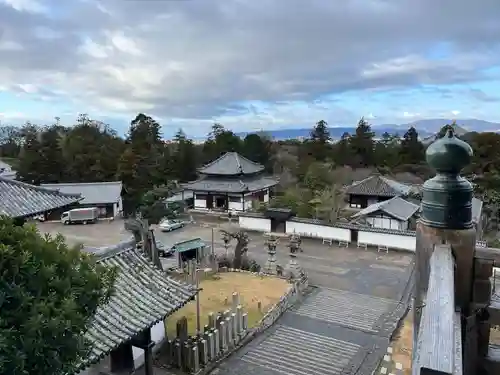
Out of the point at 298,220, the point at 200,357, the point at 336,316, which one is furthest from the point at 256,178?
the point at 200,357

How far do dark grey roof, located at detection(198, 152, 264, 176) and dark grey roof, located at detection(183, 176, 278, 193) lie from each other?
1.95ft

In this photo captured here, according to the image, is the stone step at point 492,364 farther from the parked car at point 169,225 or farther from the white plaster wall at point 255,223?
the parked car at point 169,225

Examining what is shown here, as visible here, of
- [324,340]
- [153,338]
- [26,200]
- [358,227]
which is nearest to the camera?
[26,200]

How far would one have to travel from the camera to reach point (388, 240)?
24109 millimetres

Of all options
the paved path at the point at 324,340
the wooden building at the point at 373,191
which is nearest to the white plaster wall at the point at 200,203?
the wooden building at the point at 373,191

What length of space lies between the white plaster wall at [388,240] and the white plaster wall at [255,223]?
21.7 ft

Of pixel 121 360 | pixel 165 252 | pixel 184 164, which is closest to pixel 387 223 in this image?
pixel 165 252

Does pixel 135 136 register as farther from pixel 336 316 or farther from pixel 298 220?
pixel 336 316

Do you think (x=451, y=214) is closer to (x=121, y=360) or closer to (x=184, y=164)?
(x=121, y=360)

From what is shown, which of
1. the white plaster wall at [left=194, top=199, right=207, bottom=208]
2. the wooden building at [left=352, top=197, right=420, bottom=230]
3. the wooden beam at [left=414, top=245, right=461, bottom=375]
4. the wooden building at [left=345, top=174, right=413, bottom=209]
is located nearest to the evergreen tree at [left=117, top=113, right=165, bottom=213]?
the white plaster wall at [left=194, top=199, right=207, bottom=208]

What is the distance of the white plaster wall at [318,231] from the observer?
2562 cm

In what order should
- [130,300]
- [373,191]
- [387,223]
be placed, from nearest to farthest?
[130,300] < [387,223] < [373,191]

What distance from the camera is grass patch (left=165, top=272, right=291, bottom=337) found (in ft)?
47.8

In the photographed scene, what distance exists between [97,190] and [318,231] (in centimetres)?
1994
